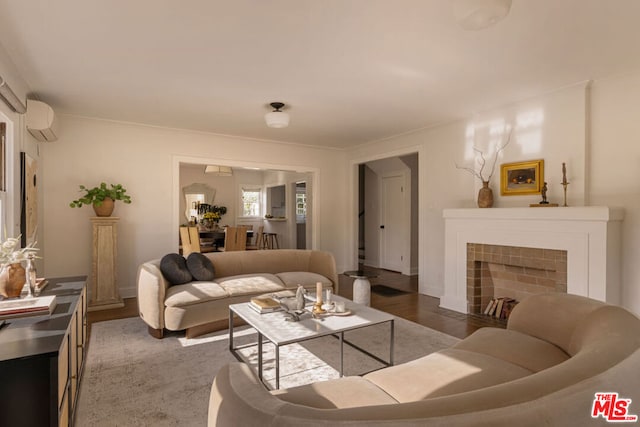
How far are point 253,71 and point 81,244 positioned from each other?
3.47 m

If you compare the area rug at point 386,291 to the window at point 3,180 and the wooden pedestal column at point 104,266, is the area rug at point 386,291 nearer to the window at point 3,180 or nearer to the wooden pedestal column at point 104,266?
the wooden pedestal column at point 104,266

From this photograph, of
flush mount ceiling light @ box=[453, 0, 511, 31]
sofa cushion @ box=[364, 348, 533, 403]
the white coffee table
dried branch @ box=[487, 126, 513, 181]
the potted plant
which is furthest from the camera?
the potted plant

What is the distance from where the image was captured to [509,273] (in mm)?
4223

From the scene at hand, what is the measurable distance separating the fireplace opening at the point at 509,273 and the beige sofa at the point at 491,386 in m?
1.75

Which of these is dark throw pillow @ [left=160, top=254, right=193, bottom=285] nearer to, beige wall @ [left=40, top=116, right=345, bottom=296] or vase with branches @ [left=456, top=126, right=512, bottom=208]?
beige wall @ [left=40, top=116, right=345, bottom=296]

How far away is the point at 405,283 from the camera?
20.0 feet

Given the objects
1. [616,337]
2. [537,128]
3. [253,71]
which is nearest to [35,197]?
[253,71]

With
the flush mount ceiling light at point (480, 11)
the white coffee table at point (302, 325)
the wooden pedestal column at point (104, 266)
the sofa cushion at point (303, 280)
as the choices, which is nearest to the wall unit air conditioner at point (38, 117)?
the wooden pedestal column at point (104, 266)

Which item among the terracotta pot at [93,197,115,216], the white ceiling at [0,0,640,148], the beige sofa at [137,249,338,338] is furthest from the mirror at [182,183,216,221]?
the beige sofa at [137,249,338,338]

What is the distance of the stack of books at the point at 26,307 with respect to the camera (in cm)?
187

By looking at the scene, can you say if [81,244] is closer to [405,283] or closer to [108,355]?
[108,355]

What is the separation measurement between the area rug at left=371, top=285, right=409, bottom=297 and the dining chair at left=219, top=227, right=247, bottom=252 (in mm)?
2606

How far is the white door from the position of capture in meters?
7.21

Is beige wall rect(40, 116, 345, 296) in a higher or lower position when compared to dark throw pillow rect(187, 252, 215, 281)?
higher
